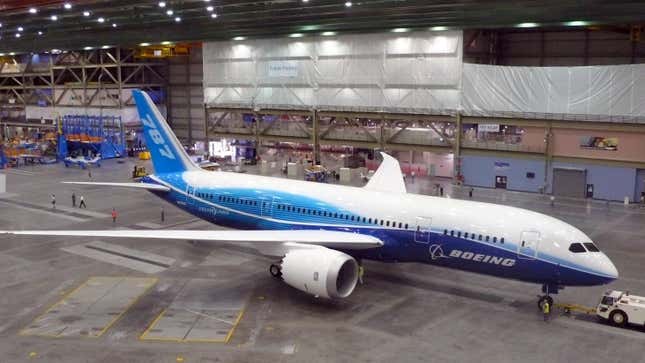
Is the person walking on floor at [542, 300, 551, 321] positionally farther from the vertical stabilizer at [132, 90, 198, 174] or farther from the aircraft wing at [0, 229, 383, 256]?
the vertical stabilizer at [132, 90, 198, 174]

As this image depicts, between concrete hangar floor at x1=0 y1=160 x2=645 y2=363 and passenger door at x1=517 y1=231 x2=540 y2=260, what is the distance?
2.57m

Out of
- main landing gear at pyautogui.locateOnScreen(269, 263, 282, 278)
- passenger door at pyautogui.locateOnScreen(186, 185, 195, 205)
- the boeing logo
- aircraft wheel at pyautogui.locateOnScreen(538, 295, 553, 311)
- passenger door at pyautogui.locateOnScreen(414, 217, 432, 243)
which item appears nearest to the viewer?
the boeing logo

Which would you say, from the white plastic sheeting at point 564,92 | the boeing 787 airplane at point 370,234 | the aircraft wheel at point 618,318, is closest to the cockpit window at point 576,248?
the boeing 787 airplane at point 370,234

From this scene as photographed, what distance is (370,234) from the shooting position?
2527 cm

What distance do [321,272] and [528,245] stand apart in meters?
7.95

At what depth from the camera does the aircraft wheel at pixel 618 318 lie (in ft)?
70.2

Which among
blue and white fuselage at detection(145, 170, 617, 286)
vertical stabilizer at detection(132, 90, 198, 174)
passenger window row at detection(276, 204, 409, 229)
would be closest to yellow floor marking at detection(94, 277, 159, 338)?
blue and white fuselage at detection(145, 170, 617, 286)

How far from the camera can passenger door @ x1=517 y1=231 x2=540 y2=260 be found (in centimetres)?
→ 2178

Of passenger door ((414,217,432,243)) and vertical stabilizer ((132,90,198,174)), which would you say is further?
vertical stabilizer ((132,90,198,174))

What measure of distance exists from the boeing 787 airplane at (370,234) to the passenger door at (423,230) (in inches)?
1.6

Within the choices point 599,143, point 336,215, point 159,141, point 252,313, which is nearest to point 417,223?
point 336,215

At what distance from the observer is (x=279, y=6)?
45.8m

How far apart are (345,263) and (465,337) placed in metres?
5.30

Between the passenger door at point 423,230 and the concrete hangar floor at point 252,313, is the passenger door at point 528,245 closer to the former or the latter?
the concrete hangar floor at point 252,313
